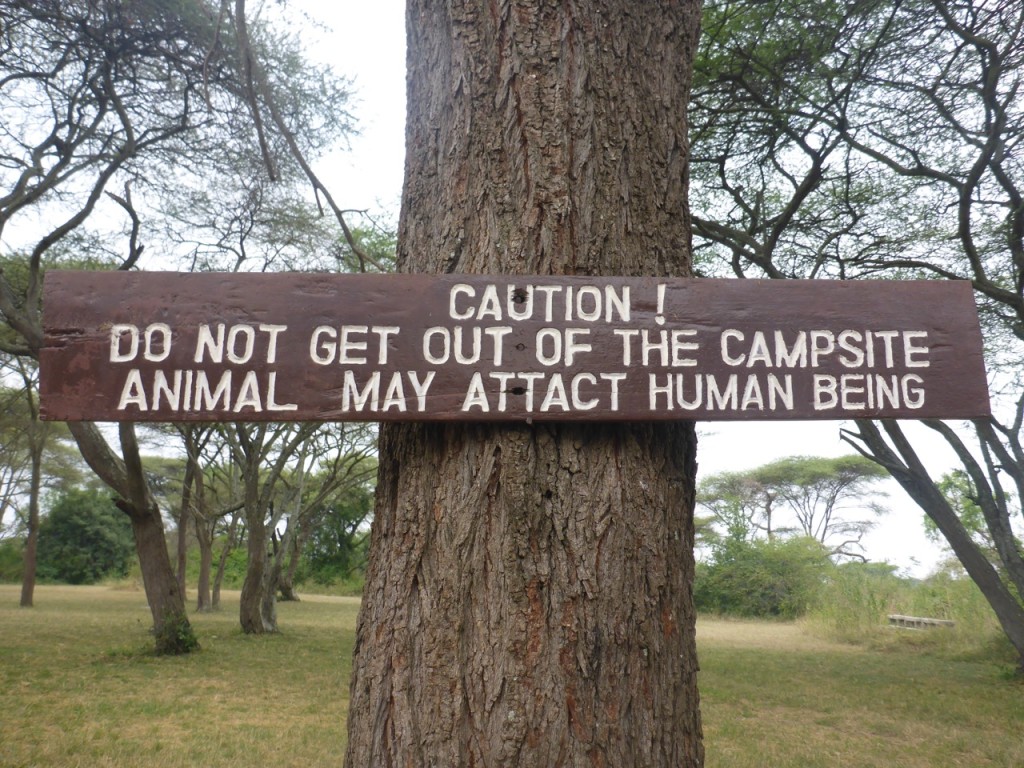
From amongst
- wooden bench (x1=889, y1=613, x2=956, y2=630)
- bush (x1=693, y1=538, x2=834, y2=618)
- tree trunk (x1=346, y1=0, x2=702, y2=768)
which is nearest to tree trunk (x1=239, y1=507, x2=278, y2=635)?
wooden bench (x1=889, y1=613, x2=956, y2=630)

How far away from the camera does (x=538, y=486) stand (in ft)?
4.84

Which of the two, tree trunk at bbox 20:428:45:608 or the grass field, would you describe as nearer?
the grass field

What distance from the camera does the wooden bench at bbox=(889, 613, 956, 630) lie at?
1504cm

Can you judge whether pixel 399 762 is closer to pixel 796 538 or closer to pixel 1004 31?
pixel 1004 31

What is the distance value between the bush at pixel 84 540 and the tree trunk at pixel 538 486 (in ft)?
114

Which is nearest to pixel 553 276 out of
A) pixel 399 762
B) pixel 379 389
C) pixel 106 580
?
pixel 379 389

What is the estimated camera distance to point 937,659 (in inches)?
499

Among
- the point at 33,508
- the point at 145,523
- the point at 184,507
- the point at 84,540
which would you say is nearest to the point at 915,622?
the point at 145,523

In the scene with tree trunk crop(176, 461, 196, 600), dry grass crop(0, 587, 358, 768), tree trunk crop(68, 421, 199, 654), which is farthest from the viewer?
tree trunk crop(176, 461, 196, 600)

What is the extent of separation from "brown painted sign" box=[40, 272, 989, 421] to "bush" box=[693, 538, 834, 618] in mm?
24138

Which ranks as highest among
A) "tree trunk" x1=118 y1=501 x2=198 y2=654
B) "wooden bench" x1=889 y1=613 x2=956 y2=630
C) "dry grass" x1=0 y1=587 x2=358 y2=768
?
"tree trunk" x1=118 y1=501 x2=198 y2=654

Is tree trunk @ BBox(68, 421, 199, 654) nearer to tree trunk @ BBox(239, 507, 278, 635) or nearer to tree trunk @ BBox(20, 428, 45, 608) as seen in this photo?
tree trunk @ BBox(239, 507, 278, 635)

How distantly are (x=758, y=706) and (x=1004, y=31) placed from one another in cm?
692

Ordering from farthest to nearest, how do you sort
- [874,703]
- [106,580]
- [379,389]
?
1. [106,580]
2. [874,703]
3. [379,389]
